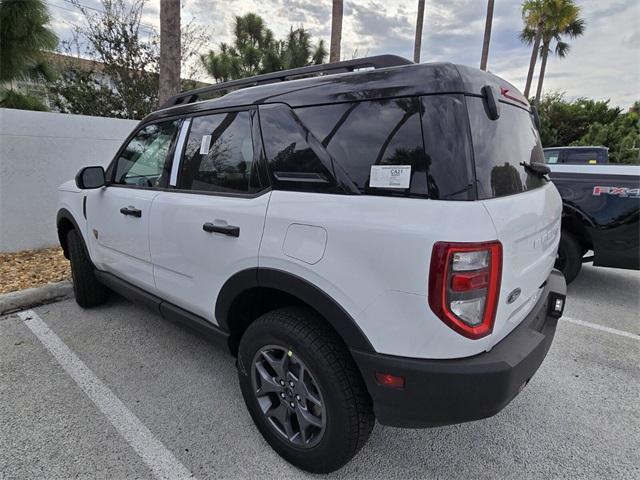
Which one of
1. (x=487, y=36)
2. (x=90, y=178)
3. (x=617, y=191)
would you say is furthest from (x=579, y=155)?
(x=90, y=178)

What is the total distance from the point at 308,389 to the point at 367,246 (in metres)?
0.81

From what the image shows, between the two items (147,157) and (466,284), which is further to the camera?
(147,157)

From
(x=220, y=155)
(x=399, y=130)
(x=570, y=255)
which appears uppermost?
(x=399, y=130)

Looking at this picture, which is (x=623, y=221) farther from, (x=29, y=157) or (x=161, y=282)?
(x=29, y=157)

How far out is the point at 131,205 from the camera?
111 inches

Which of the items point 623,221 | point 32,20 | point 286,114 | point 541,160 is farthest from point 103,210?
point 32,20

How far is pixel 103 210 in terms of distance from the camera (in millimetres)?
3178

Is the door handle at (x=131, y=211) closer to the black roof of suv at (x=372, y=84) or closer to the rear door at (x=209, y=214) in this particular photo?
the rear door at (x=209, y=214)

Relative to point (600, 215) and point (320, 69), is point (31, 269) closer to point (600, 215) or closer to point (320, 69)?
point (320, 69)

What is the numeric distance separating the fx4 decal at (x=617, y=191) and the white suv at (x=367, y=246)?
2.45 meters

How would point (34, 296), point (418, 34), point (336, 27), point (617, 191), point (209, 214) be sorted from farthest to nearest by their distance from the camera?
point (418, 34) < point (336, 27) < point (617, 191) < point (34, 296) < point (209, 214)

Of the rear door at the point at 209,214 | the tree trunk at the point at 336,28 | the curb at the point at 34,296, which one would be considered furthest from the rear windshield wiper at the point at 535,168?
the tree trunk at the point at 336,28

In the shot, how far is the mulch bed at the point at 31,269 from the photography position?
14.0 ft

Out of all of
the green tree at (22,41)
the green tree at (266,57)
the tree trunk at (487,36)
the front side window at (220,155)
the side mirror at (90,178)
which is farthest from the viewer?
the green tree at (266,57)
